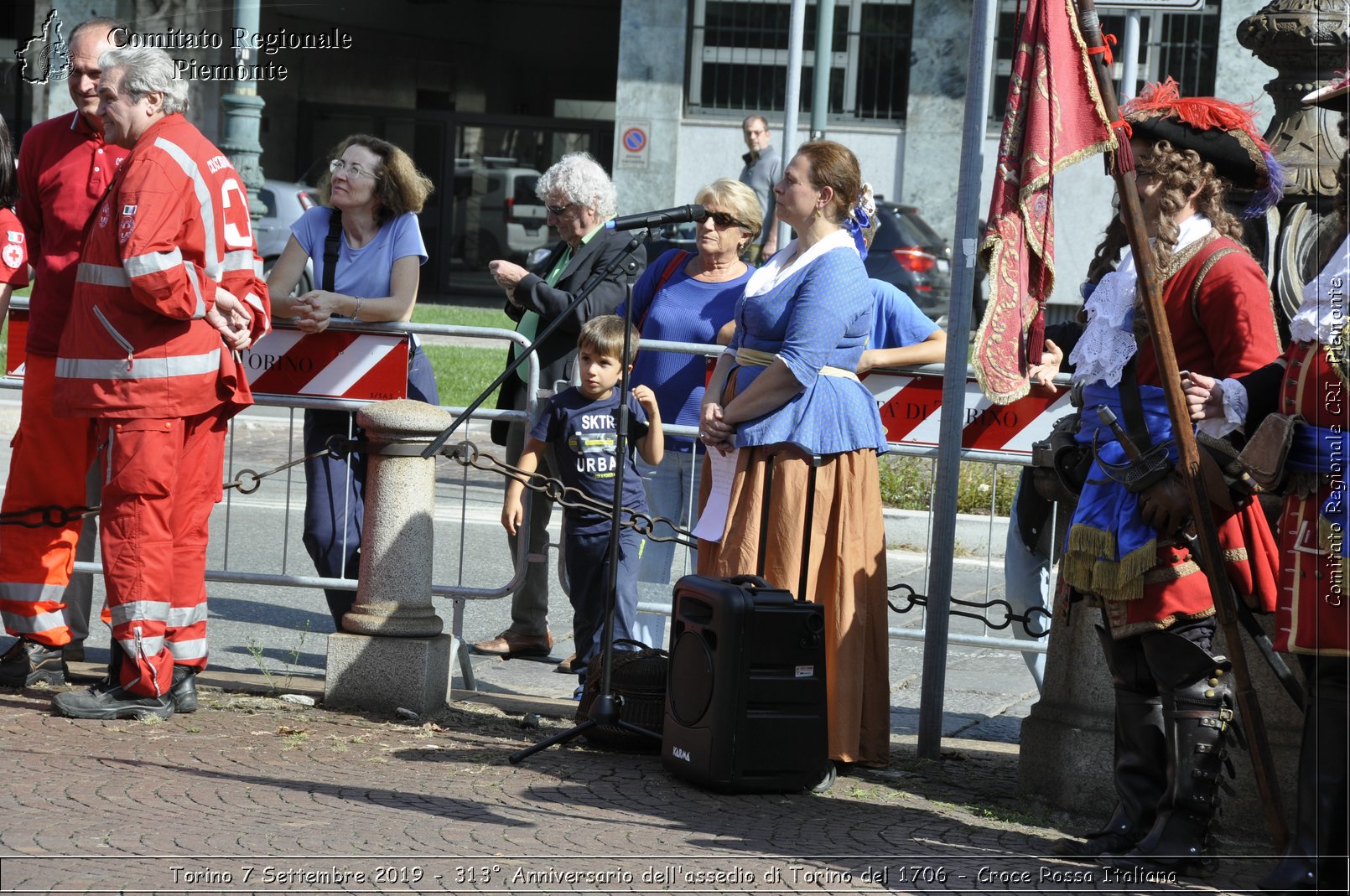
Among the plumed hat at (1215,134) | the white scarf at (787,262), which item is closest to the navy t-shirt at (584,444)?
the white scarf at (787,262)

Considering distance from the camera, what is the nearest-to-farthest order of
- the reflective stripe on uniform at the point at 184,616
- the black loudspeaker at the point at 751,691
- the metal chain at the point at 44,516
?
the black loudspeaker at the point at 751,691 → the reflective stripe on uniform at the point at 184,616 → the metal chain at the point at 44,516

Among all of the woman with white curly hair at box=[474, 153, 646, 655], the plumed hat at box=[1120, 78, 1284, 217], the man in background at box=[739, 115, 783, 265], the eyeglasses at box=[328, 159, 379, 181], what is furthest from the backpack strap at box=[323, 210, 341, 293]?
the man in background at box=[739, 115, 783, 265]

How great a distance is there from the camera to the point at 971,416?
675 centimetres

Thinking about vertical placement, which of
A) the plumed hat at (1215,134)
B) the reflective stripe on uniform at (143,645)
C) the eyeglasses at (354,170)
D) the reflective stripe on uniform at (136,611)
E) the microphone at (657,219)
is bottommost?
the reflective stripe on uniform at (143,645)

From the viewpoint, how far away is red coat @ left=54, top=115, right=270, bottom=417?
219 inches

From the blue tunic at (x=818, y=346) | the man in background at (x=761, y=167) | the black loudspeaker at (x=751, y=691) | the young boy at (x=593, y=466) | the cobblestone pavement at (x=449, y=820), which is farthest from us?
the man in background at (x=761, y=167)

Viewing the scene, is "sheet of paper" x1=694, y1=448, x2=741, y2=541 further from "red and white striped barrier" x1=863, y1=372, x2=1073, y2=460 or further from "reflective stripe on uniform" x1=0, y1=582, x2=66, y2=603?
"reflective stripe on uniform" x1=0, y1=582, x2=66, y2=603

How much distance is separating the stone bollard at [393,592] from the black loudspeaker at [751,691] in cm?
127

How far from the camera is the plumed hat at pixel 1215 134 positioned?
4.49 m

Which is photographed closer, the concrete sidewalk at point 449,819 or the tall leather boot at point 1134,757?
the concrete sidewalk at point 449,819

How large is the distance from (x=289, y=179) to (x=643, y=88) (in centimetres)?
851

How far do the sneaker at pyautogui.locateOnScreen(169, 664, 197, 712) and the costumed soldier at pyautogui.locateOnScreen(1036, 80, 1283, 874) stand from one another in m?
3.07

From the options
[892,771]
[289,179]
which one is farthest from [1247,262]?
[289,179]

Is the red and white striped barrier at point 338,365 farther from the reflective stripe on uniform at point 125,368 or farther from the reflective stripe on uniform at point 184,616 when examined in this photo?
the reflective stripe on uniform at point 184,616
